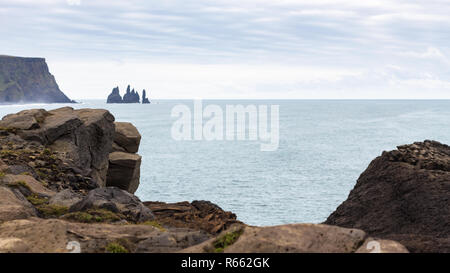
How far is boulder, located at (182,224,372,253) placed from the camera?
1005cm

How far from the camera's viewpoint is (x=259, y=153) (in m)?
126

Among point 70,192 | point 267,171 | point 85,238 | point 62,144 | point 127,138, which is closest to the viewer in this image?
point 85,238

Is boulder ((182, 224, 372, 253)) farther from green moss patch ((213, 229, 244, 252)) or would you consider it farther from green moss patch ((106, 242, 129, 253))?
green moss patch ((106, 242, 129, 253))

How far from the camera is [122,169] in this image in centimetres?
3391

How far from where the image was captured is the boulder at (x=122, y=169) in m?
33.7

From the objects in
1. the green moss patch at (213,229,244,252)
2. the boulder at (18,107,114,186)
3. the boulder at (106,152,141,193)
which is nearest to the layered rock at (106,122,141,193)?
the boulder at (106,152,141,193)

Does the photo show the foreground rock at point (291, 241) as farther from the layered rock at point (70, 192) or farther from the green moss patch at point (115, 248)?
the green moss patch at point (115, 248)

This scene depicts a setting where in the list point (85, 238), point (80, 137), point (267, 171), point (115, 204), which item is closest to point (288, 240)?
point (85, 238)

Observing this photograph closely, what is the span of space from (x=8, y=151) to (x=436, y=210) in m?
21.1

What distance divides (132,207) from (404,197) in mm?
11049

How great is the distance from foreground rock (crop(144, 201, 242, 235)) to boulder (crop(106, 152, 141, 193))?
35.4 ft

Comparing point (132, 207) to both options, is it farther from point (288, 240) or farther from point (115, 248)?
point (288, 240)
